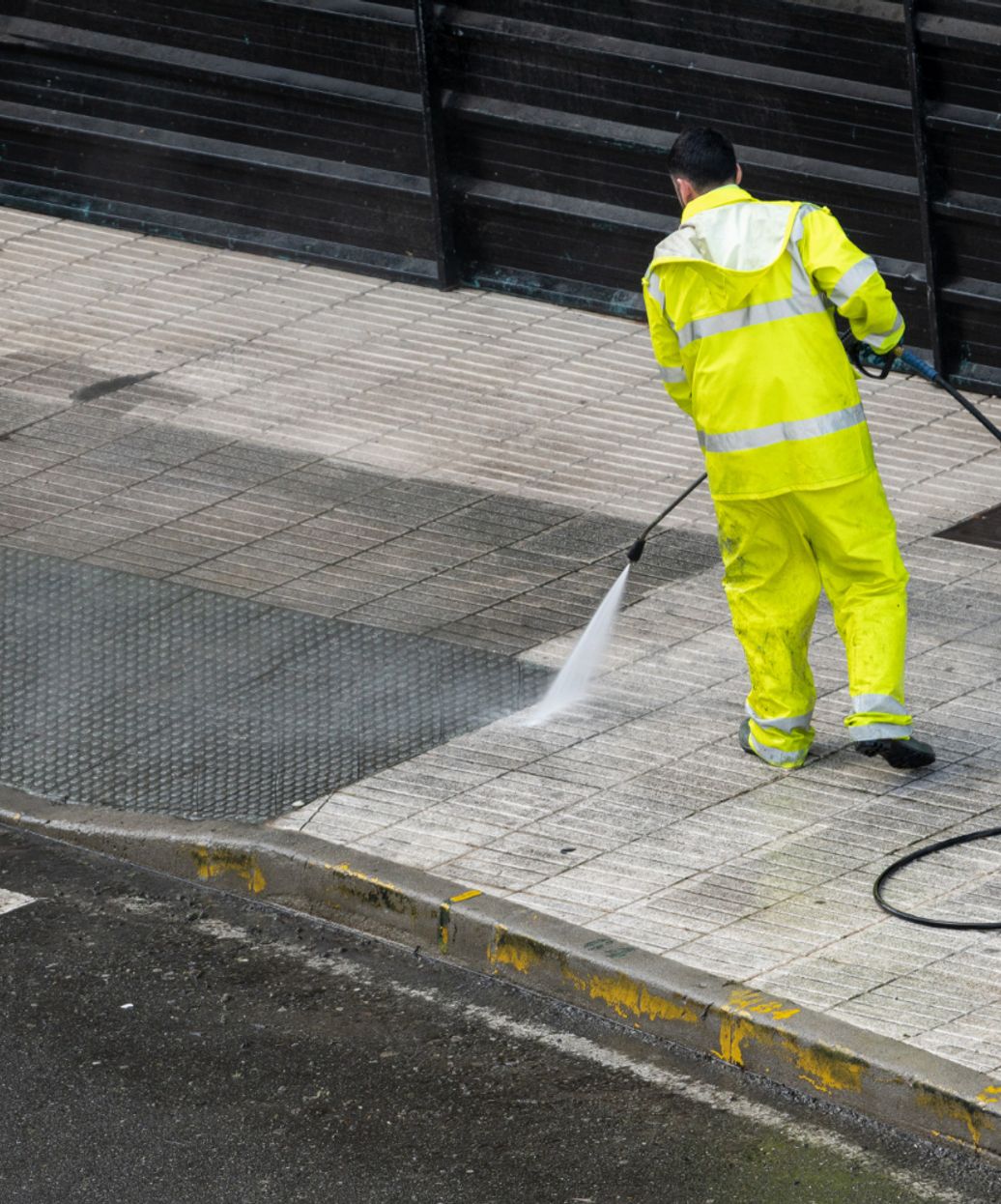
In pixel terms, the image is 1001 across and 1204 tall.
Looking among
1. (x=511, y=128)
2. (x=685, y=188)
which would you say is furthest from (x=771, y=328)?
(x=511, y=128)

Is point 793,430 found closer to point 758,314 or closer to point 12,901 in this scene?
point 758,314

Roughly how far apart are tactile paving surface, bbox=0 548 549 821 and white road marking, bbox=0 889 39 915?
53 cm

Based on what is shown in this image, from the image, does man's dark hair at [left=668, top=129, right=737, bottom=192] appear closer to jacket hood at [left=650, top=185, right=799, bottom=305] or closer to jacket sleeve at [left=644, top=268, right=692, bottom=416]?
jacket hood at [left=650, top=185, right=799, bottom=305]

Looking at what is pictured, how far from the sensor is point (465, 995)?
6902mm

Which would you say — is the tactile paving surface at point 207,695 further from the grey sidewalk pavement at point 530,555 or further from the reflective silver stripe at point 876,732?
the reflective silver stripe at point 876,732

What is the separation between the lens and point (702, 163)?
24.7 feet

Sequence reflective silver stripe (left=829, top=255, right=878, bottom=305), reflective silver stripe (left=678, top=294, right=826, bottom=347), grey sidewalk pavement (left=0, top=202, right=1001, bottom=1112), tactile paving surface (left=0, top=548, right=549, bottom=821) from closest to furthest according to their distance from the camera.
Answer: grey sidewalk pavement (left=0, top=202, right=1001, bottom=1112) < reflective silver stripe (left=829, top=255, right=878, bottom=305) < reflective silver stripe (left=678, top=294, right=826, bottom=347) < tactile paving surface (left=0, top=548, right=549, bottom=821)

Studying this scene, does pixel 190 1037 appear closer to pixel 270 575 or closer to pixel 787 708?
pixel 787 708

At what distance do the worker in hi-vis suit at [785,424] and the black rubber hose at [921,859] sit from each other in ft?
1.46

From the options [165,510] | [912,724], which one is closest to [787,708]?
[912,724]

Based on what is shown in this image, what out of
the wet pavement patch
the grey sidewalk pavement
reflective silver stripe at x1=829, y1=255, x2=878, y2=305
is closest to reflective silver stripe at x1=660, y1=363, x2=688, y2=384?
reflective silver stripe at x1=829, y1=255, x2=878, y2=305

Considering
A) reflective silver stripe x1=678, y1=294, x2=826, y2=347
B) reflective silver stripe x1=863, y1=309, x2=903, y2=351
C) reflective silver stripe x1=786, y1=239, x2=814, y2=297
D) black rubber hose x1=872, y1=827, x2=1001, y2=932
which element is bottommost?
black rubber hose x1=872, y1=827, x2=1001, y2=932

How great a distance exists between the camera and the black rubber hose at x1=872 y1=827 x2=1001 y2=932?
6.82 meters

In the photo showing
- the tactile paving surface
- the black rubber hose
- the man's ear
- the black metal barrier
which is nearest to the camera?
the black rubber hose
